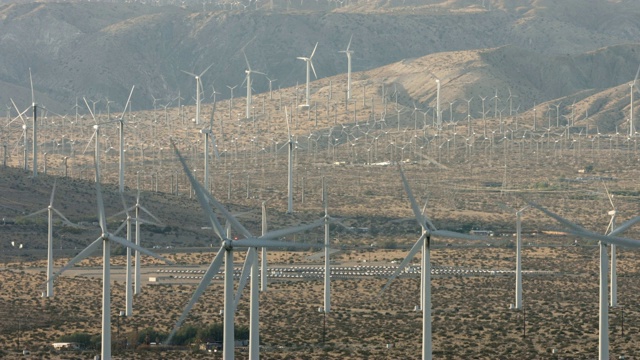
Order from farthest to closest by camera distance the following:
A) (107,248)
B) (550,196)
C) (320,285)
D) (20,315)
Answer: (550,196), (320,285), (20,315), (107,248)

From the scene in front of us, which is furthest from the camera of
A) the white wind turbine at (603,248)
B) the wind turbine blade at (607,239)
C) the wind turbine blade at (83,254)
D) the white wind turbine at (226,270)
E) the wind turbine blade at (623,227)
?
the wind turbine blade at (83,254)

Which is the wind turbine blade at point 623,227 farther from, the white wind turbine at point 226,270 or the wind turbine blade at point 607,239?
the white wind turbine at point 226,270

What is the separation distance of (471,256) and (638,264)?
583 inches

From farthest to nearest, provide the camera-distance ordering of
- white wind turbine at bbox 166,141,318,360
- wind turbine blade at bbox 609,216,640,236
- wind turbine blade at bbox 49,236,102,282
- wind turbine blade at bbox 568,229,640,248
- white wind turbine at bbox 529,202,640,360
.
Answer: wind turbine blade at bbox 49,236,102,282, wind turbine blade at bbox 609,216,640,236, white wind turbine at bbox 529,202,640,360, wind turbine blade at bbox 568,229,640,248, white wind turbine at bbox 166,141,318,360

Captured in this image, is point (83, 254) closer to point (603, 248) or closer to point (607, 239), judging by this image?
point (603, 248)

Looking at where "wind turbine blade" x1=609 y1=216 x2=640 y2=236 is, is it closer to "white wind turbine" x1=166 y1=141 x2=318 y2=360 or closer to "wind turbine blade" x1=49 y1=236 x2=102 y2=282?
"white wind turbine" x1=166 y1=141 x2=318 y2=360

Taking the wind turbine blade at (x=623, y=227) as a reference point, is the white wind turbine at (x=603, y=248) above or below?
below

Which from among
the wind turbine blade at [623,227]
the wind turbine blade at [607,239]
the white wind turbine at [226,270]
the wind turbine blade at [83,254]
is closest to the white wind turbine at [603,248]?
the wind turbine blade at [607,239]

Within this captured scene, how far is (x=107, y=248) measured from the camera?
6750 centimetres

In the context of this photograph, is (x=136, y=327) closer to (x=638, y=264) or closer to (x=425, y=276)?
(x=425, y=276)

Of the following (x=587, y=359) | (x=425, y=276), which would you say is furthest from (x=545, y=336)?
(x=425, y=276)

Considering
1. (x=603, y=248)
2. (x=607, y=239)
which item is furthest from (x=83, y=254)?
(x=607, y=239)

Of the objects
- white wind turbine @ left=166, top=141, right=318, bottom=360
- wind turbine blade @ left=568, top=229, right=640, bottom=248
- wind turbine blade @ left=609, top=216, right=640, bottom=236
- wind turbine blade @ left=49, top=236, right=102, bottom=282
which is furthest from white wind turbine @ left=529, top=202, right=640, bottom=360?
wind turbine blade @ left=49, top=236, right=102, bottom=282

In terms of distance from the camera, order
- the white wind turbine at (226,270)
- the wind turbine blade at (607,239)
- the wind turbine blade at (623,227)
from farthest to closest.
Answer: the wind turbine blade at (623,227) → the wind turbine blade at (607,239) → the white wind turbine at (226,270)
